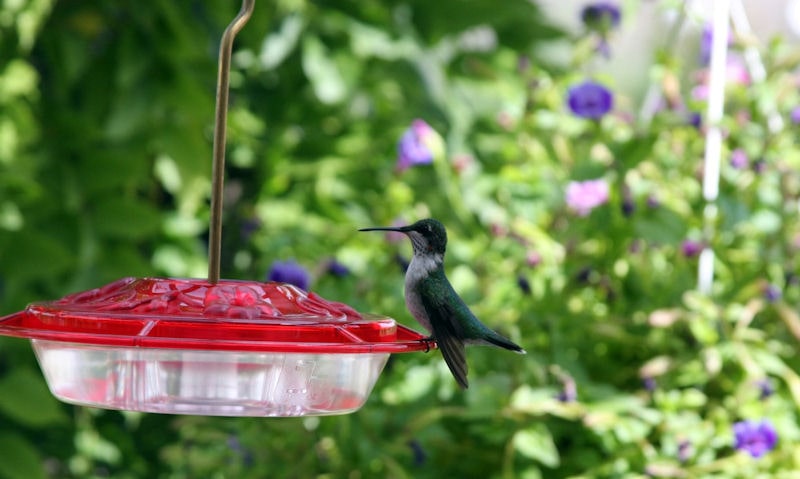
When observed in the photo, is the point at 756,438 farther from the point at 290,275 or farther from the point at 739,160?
the point at 290,275

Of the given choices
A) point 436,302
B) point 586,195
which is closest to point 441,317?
point 436,302

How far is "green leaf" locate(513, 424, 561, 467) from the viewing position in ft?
6.28

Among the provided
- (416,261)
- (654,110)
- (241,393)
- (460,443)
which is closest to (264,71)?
(654,110)

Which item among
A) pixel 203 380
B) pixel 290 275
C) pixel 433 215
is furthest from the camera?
pixel 433 215

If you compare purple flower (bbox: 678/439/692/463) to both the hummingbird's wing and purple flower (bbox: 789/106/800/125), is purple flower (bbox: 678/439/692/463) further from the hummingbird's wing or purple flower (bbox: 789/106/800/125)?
the hummingbird's wing

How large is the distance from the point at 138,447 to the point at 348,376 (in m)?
1.90

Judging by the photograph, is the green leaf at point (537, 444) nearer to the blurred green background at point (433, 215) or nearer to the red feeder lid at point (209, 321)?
the blurred green background at point (433, 215)

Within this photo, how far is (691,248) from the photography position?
7.32 feet

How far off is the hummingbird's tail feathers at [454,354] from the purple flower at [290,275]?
0.83m

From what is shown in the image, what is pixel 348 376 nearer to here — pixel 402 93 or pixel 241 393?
pixel 241 393

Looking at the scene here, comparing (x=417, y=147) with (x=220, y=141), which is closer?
(x=220, y=141)

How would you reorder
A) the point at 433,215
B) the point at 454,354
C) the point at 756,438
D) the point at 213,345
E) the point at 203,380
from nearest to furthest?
the point at 213,345 → the point at 203,380 → the point at 454,354 → the point at 756,438 → the point at 433,215

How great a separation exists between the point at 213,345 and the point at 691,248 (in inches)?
58.2

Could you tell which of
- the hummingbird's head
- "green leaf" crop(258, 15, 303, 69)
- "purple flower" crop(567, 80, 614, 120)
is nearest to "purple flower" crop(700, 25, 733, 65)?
"purple flower" crop(567, 80, 614, 120)
